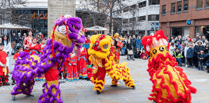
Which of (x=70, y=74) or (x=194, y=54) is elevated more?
(x=194, y=54)

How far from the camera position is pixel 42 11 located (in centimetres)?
2819

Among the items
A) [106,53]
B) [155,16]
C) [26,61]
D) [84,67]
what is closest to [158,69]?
[106,53]

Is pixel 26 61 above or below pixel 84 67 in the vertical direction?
above

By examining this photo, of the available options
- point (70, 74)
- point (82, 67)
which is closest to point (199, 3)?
point (82, 67)

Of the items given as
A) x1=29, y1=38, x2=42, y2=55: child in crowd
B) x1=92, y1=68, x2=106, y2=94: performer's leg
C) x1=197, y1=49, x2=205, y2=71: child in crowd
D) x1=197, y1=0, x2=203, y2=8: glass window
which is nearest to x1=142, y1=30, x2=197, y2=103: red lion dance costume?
x1=92, y1=68, x2=106, y2=94: performer's leg

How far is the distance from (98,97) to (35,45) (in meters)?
3.68

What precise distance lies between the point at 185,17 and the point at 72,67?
1926 centimetres

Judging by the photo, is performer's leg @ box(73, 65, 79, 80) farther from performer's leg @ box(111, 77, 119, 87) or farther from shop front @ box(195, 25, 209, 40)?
shop front @ box(195, 25, 209, 40)

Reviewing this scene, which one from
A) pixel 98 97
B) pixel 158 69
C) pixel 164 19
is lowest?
pixel 98 97

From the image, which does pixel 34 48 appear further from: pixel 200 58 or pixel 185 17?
pixel 185 17

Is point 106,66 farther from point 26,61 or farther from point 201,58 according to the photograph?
point 201,58

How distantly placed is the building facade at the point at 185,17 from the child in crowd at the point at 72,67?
48.6 feet

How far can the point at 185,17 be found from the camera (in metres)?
23.1

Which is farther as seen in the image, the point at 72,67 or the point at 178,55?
the point at 178,55
